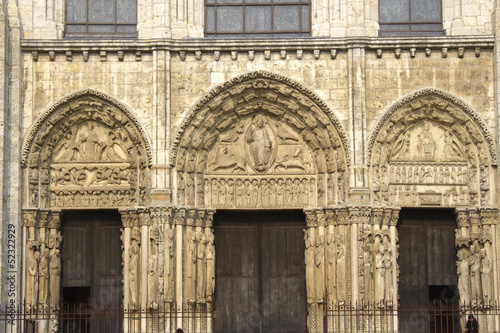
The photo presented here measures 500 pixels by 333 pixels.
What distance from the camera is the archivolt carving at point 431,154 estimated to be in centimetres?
1798

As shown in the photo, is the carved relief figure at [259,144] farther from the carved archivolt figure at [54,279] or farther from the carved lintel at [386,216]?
the carved archivolt figure at [54,279]

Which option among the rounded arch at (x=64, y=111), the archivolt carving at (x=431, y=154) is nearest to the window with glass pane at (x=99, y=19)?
the rounded arch at (x=64, y=111)

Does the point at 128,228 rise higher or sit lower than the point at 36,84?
lower

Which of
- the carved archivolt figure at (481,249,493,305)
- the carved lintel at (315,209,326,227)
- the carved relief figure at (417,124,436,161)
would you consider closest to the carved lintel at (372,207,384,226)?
the carved lintel at (315,209,326,227)

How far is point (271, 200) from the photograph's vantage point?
18.5 m

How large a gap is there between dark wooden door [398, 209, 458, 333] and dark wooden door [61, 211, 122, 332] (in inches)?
231

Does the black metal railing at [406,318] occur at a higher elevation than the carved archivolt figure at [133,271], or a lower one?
lower

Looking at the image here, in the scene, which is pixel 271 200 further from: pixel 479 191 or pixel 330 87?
pixel 479 191

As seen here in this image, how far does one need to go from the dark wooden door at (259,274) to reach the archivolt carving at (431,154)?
7.18ft

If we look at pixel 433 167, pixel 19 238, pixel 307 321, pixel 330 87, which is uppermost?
pixel 330 87

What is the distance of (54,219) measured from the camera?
59.3ft

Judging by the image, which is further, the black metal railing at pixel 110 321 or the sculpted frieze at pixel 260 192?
the sculpted frieze at pixel 260 192

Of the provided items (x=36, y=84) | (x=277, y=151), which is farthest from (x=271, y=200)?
(x=36, y=84)

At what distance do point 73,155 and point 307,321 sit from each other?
5.85 metres
